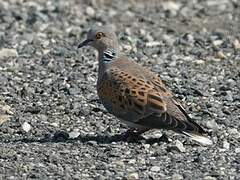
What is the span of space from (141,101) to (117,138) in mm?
737

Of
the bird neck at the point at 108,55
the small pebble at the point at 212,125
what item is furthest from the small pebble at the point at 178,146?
the bird neck at the point at 108,55

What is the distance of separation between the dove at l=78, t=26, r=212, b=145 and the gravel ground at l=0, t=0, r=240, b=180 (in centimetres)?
28

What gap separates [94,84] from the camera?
1229cm

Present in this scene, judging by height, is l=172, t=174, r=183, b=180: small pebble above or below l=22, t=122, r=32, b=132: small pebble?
above

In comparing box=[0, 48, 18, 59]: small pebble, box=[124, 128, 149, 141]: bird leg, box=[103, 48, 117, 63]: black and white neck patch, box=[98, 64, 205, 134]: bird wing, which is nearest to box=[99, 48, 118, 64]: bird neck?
box=[103, 48, 117, 63]: black and white neck patch

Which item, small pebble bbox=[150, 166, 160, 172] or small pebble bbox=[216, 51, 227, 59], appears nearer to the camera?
small pebble bbox=[150, 166, 160, 172]

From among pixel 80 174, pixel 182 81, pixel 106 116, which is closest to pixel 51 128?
pixel 106 116

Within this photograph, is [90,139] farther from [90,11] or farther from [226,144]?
[90,11]

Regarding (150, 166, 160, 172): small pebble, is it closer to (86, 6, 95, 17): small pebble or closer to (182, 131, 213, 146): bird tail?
(182, 131, 213, 146): bird tail

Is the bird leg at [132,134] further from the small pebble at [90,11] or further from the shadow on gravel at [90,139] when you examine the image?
the small pebble at [90,11]

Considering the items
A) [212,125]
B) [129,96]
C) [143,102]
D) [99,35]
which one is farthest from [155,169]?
[99,35]

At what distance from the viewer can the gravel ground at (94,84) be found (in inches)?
357

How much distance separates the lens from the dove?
9.29 meters

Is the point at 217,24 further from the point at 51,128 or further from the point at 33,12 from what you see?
the point at 51,128
